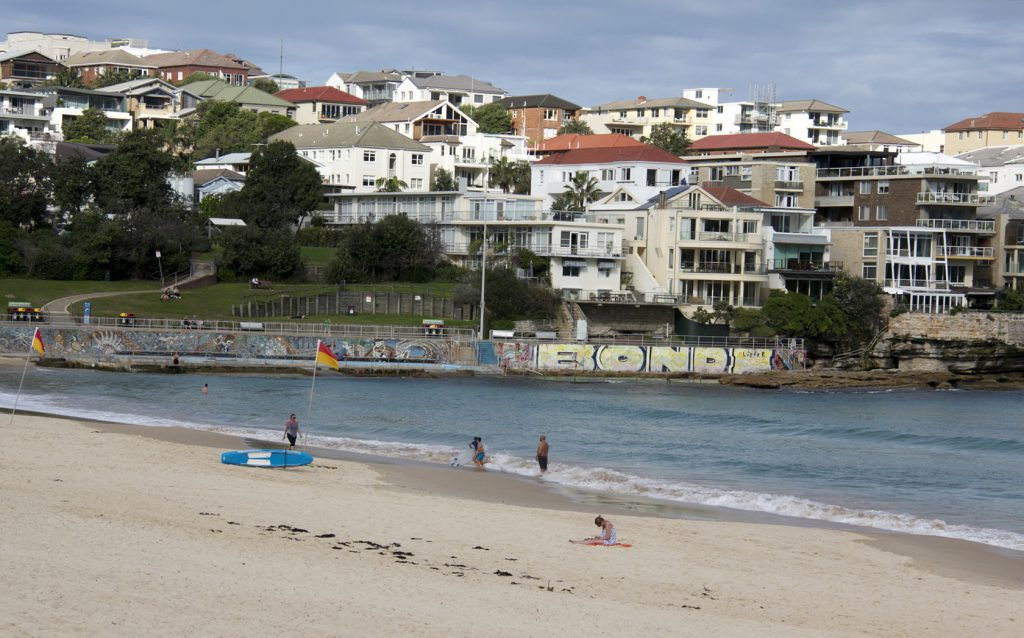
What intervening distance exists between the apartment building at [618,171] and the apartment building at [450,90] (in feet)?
169

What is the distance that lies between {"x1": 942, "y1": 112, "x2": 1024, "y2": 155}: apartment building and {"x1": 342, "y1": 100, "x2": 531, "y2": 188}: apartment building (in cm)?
5215

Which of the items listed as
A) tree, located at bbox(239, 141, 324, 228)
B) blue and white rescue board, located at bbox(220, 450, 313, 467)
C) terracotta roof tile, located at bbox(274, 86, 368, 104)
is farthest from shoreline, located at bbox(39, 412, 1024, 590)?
terracotta roof tile, located at bbox(274, 86, 368, 104)

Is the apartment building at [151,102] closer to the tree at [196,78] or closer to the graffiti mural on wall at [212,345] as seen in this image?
the tree at [196,78]

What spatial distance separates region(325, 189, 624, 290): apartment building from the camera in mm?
75312

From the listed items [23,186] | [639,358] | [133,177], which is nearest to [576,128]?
[133,177]

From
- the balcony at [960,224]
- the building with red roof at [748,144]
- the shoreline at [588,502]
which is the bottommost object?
the shoreline at [588,502]

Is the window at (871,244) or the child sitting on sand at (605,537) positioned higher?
the window at (871,244)

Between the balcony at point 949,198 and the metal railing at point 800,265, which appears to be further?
the balcony at point 949,198

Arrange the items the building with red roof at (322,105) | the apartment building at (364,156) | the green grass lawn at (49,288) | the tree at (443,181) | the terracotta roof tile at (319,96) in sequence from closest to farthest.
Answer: the green grass lawn at (49,288) → the tree at (443,181) → the apartment building at (364,156) → the building with red roof at (322,105) → the terracotta roof tile at (319,96)

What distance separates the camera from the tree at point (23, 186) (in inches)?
3014

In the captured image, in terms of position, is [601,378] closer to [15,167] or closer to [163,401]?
[163,401]

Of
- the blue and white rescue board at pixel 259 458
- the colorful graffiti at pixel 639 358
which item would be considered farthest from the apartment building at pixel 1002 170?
the blue and white rescue board at pixel 259 458

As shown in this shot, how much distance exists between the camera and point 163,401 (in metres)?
47.8

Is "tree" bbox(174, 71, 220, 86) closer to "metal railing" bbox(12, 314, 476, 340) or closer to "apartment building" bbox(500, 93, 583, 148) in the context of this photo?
"apartment building" bbox(500, 93, 583, 148)
